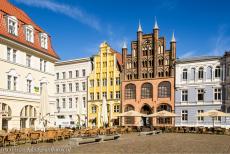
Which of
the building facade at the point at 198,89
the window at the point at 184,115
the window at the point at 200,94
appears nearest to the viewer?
the building facade at the point at 198,89

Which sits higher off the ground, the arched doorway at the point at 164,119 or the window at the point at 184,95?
the window at the point at 184,95

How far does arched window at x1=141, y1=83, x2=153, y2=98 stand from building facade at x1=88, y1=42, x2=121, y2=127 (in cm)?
475

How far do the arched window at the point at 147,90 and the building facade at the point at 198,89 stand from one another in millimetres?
4467

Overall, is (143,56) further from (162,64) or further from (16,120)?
(16,120)

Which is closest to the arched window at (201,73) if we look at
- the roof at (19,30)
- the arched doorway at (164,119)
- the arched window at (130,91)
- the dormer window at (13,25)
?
the arched doorway at (164,119)

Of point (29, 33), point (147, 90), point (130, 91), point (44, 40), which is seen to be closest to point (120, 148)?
point (29, 33)

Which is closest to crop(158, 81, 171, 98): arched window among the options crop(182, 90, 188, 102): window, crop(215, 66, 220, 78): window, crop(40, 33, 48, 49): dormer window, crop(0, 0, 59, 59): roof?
crop(182, 90, 188, 102): window

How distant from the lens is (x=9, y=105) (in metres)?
29.5

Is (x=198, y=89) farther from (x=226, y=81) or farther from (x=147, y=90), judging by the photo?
(x=147, y=90)

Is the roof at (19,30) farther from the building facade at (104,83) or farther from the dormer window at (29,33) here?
the building facade at (104,83)

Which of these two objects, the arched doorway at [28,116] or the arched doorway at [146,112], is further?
the arched doorway at [146,112]

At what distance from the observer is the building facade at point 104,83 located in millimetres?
56719

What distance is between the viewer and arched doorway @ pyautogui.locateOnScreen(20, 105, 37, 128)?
3200 centimetres

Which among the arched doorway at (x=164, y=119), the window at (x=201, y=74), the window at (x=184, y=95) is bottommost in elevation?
the arched doorway at (x=164, y=119)
